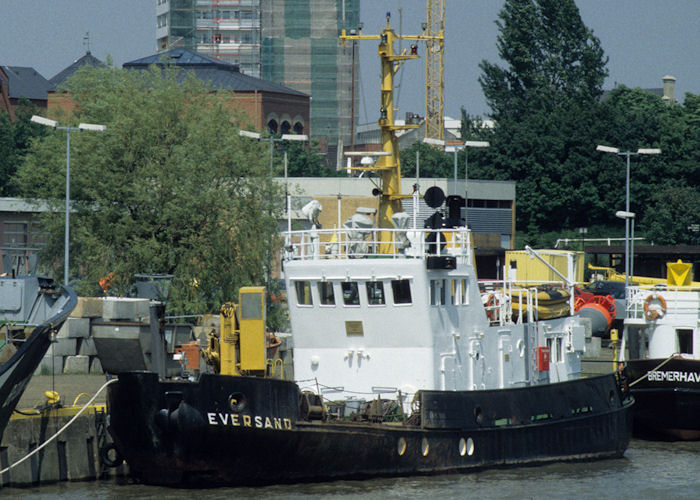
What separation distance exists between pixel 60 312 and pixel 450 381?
27.2ft

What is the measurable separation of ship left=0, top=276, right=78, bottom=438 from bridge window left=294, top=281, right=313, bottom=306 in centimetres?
489

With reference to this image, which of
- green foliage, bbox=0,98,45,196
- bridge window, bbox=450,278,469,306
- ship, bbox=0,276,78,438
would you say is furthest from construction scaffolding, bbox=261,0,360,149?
bridge window, bbox=450,278,469,306

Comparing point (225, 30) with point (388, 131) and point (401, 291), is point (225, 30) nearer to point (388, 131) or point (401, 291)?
point (388, 131)

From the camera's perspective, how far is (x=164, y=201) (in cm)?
4434

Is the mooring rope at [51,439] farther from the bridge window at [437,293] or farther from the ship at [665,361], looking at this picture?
the ship at [665,361]

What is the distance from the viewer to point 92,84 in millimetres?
50969

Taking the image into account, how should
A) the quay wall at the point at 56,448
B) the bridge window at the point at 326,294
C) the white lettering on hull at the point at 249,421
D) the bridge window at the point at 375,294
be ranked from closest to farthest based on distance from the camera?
the white lettering on hull at the point at 249,421 < the quay wall at the point at 56,448 < the bridge window at the point at 375,294 < the bridge window at the point at 326,294

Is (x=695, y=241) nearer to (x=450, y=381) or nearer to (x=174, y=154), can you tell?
(x=174, y=154)

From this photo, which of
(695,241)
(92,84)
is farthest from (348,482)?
(695,241)

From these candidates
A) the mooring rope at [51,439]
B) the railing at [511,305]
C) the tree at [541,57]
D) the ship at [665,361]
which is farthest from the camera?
the tree at [541,57]

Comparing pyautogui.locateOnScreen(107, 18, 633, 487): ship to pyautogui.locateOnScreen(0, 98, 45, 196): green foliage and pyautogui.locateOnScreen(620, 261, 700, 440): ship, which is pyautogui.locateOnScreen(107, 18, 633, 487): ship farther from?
pyautogui.locateOnScreen(0, 98, 45, 196): green foliage

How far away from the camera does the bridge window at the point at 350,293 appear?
25656 mm

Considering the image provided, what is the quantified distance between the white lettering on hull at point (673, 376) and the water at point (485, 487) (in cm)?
304

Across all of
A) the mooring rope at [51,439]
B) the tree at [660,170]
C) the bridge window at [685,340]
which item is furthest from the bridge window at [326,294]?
the tree at [660,170]
